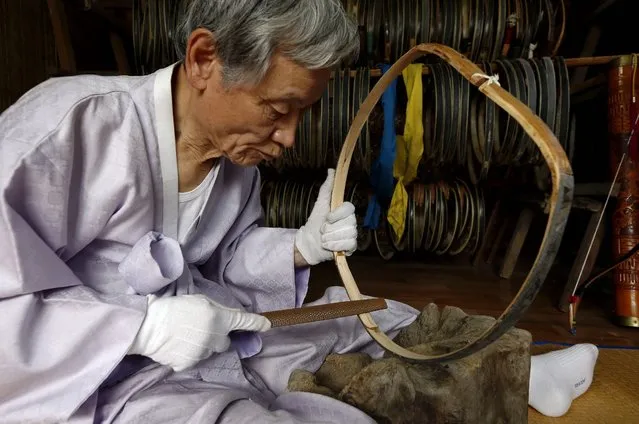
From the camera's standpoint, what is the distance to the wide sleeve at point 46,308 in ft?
2.61

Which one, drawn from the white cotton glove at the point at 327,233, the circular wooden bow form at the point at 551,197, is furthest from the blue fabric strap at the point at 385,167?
the circular wooden bow form at the point at 551,197

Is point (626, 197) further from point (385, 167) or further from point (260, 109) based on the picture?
point (260, 109)

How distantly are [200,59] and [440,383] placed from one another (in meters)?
0.85

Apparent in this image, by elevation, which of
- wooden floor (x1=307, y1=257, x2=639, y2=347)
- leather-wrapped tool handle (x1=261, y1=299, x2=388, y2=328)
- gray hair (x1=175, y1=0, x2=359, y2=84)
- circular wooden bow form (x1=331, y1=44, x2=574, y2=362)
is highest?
gray hair (x1=175, y1=0, x2=359, y2=84)

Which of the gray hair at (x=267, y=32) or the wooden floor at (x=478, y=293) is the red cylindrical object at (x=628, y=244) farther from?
the gray hair at (x=267, y=32)

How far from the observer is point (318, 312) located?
1.02 meters

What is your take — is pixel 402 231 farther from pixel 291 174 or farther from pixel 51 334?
pixel 51 334

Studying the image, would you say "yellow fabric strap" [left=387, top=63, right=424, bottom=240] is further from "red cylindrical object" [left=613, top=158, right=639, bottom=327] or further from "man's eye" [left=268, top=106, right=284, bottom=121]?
"man's eye" [left=268, top=106, right=284, bottom=121]

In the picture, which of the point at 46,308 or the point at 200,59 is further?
the point at 200,59

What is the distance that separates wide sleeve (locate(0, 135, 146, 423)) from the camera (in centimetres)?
80

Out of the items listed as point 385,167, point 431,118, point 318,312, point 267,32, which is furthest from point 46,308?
point 431,118

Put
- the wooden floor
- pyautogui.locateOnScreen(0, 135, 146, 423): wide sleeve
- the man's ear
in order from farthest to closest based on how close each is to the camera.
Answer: the wooden floor < the man's ear < pyautogui.locateOnScreen(0, 135, 146, 423): wide sleeve

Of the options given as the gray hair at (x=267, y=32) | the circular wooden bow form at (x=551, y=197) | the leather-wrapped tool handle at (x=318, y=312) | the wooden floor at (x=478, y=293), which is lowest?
the wooden floor at (x=478, y=293)

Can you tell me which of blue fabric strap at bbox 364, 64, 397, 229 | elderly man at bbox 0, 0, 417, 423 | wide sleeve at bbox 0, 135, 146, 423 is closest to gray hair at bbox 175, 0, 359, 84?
elderly man at bbox 0, 0, 417, 423
